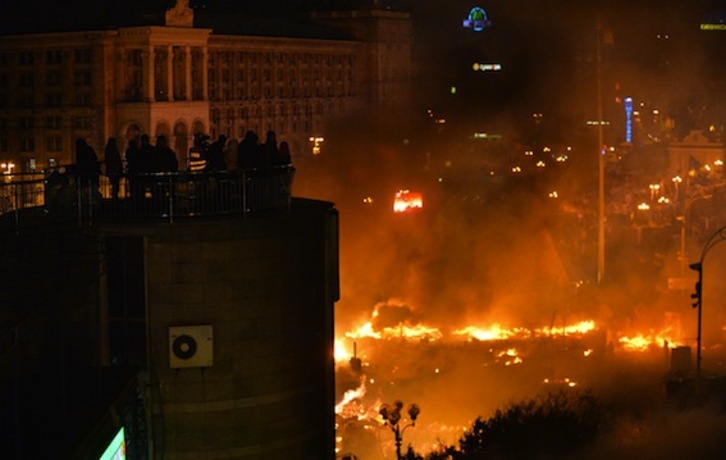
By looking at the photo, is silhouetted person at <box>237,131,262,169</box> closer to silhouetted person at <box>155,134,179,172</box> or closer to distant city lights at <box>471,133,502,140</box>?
silhouetted person at <box>155,134,179,172</box>

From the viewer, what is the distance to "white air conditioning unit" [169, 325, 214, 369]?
13.2 metres

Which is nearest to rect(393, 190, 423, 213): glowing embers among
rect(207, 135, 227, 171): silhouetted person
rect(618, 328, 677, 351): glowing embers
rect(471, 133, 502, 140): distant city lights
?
rect(618, 328, 677, 351): glowing embers

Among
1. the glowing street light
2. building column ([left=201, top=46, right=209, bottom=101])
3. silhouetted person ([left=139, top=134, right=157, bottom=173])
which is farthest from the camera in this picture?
the glowing street light

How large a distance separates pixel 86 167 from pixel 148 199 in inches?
51.9

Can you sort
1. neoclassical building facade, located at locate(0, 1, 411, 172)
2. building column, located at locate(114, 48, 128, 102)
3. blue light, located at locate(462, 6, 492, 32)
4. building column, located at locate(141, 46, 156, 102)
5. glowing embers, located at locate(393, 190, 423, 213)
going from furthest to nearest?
blue light, located at locate(462, 6, 492, 32) < building column, located at locate(114, 48, 128, 102) < neoclassical building facade, located at locate(0, 1, 411, 172) < building column, located at locate(141, 46, 156, 102) < glowing embers, located at locate(393, 190, 423, 213)

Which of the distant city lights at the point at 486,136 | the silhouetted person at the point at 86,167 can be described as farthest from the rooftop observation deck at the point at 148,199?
the distant city lights at the point at 486,136

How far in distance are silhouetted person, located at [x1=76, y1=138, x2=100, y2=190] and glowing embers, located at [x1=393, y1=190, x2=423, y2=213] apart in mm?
47770

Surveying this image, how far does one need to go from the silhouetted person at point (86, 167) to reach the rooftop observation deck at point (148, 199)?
0.02 m

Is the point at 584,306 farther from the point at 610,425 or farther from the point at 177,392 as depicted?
the point at 177,392

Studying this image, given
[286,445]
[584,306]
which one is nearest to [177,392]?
[286,445]

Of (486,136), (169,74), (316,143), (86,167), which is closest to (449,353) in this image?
(86,167)

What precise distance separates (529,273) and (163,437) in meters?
34.7

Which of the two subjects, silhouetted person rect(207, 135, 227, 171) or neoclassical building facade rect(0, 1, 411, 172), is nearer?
silhouetted person rect(207, 135, 227, 171)

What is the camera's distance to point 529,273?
47.2m
